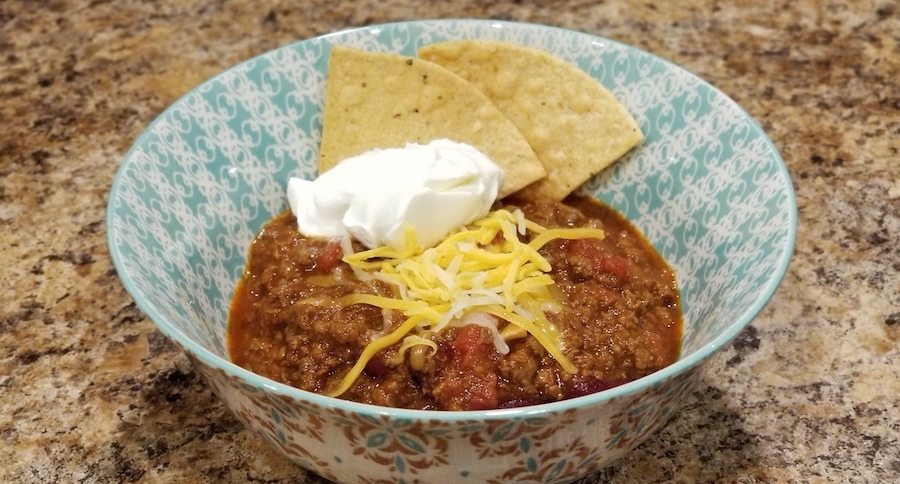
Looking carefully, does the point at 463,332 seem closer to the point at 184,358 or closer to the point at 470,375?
the point at 470,375

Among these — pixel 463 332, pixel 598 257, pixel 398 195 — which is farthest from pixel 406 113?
pixel 463 332

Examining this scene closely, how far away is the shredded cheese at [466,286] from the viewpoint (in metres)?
Answer: 1.47

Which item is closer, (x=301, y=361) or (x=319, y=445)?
(x=319, y=445)

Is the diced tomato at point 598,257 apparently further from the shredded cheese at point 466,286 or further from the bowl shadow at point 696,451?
the bowl shadow at point 696,451

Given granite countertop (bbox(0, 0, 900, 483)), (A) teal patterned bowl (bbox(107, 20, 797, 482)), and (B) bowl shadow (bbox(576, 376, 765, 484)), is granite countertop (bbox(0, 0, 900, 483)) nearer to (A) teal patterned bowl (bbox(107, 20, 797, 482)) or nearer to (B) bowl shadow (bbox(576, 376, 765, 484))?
(B) bowl shadow (bbox(576, 376, 765, 484))

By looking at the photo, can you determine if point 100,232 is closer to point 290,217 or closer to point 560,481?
point 290,217

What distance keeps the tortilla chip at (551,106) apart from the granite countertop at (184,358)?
21.0 inches

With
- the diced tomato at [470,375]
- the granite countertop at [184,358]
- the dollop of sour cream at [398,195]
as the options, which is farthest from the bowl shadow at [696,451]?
the dollop of sour cream at [398,195]

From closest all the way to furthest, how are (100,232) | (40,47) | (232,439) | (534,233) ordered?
(232,439)
(534,233)
(100,232)
(40,47)

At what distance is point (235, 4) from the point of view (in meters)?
3.13

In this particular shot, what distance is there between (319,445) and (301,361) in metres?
0.35

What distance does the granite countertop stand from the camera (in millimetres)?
1494

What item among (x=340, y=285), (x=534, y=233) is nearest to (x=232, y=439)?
(x=340, y=285)

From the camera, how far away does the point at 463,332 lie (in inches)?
58.2
